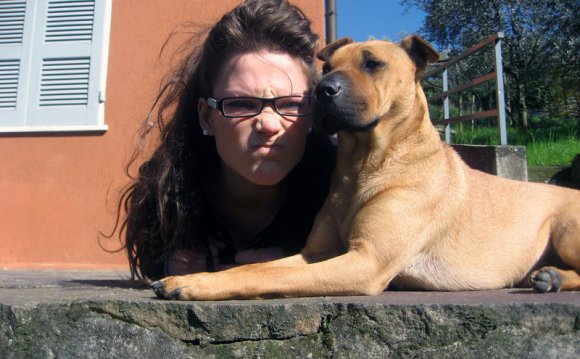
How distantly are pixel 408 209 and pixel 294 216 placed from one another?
0.86 metres

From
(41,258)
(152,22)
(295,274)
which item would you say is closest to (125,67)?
(152,22)

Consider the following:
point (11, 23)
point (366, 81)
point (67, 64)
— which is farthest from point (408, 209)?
point (11, 23)

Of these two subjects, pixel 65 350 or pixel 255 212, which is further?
pixel 255 212

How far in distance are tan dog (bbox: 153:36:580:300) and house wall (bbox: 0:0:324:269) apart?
4246 mm

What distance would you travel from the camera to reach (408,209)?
2883 millimetres

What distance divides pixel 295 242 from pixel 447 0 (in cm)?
1816

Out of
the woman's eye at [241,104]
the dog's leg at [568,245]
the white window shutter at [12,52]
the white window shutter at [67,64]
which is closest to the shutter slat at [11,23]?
the white window shutter at [12,52]

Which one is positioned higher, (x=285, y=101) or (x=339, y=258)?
(x=285, y=101)

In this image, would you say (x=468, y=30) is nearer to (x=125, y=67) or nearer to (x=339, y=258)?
(x=125, y=67)

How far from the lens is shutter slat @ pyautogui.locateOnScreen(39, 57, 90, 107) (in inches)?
291

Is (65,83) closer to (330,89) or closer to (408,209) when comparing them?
(330,89)

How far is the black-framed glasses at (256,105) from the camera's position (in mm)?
3080

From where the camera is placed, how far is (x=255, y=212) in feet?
12.0

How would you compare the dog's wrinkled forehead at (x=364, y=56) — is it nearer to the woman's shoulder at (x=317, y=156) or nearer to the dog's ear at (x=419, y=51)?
the dog's ear at (x=419, y=51)
